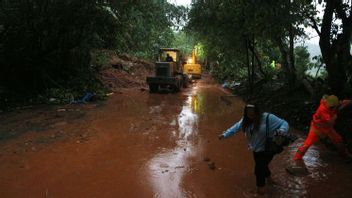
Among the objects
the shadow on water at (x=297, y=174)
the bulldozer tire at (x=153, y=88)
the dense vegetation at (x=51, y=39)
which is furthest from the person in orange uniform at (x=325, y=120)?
the bulldozer tire at (x=153, y=88)

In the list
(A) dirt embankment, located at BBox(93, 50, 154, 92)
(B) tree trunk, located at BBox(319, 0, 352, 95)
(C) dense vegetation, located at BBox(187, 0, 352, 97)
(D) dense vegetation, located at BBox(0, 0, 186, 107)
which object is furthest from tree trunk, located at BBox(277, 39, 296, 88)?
(A) dirt embankment, located at BBox(93, 50, 154, 92)

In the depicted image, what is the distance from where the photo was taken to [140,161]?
7.57 metres

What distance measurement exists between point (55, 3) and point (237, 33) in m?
8.19

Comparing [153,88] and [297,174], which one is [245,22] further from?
[297,174]

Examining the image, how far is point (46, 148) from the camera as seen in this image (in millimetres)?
8500

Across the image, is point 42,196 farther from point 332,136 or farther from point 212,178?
point 332,136

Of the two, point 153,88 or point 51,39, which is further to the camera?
point 153,88

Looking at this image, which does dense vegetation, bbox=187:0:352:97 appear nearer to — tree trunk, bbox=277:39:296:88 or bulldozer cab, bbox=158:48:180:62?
tree trunk, bbox=277:39:296:88

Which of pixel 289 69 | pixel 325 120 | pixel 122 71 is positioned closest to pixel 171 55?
pixel 122 71

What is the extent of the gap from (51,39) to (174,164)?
11.5 m

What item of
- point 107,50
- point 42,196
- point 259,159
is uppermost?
point 107,50

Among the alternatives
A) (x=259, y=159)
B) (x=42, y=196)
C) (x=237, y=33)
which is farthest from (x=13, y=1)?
(x=259, y=159)

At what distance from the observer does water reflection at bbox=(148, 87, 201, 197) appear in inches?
237

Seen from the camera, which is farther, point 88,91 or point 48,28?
point 88,91
